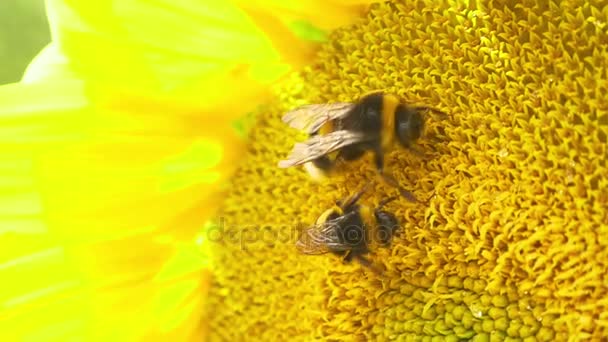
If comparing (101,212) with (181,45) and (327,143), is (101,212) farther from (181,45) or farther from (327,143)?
(327,143)

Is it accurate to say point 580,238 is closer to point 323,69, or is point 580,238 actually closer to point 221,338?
point 323,69

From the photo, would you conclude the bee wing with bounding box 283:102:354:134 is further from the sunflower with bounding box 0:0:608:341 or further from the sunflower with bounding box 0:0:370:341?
the sunflower with bounding box 0:0:370:341

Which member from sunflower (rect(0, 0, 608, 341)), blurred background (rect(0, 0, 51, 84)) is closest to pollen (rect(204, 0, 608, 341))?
sunflower (rect(0, 0, 608, 341))

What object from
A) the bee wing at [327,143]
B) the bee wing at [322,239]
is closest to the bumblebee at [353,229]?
the bee wing at [322,239]

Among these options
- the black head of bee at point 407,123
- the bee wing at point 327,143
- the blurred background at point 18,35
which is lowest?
the blurred background at point 18,35

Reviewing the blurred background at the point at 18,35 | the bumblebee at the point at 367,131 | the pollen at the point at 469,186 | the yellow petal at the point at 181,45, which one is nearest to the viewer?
the pollen at the point at 469,186

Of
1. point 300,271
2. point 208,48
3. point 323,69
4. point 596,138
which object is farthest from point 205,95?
point 596,138

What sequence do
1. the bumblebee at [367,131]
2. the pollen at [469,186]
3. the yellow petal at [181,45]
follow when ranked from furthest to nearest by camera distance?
the yellow petal at [181,45] < the bumblebee at [367,131] < the pollen at [469,186]

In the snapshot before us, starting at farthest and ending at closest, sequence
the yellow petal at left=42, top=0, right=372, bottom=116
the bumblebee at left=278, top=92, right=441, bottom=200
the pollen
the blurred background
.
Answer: the blurred background
the yellow petal at left=42, top=0, right=372, bottom=116
the bumblebee at left=278, top=92, right=441, bottom=200
the pollen

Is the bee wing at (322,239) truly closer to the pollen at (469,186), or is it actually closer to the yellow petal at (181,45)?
the pollen at (469,186)
